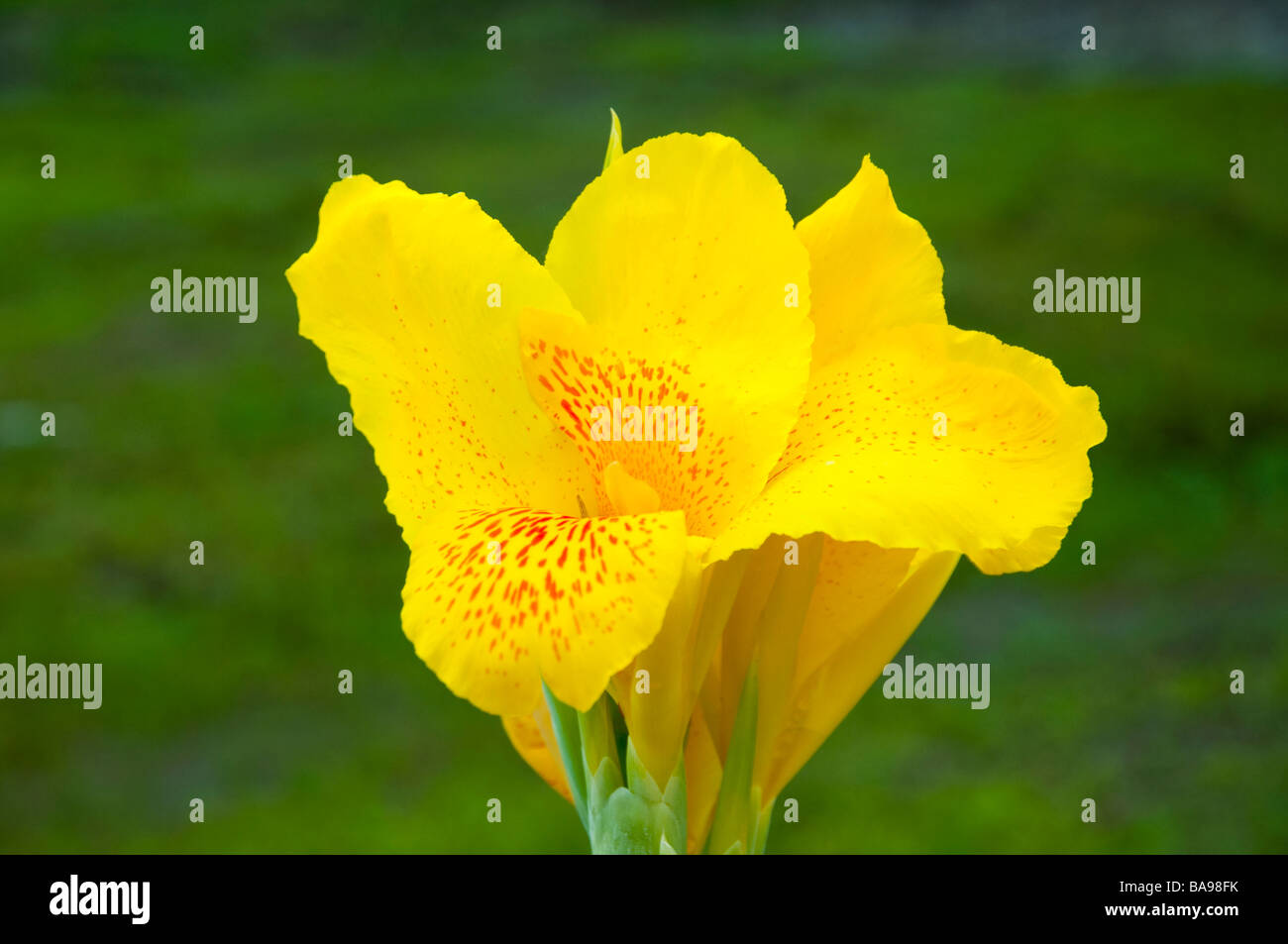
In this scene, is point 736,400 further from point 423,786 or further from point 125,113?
point 125,113

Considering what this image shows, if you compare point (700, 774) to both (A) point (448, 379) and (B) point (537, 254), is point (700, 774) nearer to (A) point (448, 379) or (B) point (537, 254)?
(A) point (448, 379)

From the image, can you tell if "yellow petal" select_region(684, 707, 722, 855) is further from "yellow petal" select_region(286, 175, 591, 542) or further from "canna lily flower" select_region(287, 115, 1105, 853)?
"yellow petal" select_region(286, 175, 591, 542)

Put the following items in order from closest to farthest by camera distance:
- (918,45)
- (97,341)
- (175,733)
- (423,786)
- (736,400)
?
(736,400), (423,786), (175,733), (97,341), (918,45)

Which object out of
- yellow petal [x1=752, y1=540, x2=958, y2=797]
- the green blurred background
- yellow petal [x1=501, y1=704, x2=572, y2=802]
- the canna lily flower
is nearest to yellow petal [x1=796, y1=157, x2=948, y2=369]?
the canna lily flower

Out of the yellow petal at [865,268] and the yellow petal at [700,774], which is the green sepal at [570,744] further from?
the yellow petal at [865,268]

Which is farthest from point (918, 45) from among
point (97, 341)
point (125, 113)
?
point (97, 341)

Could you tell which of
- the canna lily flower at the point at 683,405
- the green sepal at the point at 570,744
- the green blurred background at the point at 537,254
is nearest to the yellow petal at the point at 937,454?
the canna lily flower at the point at 683,405
